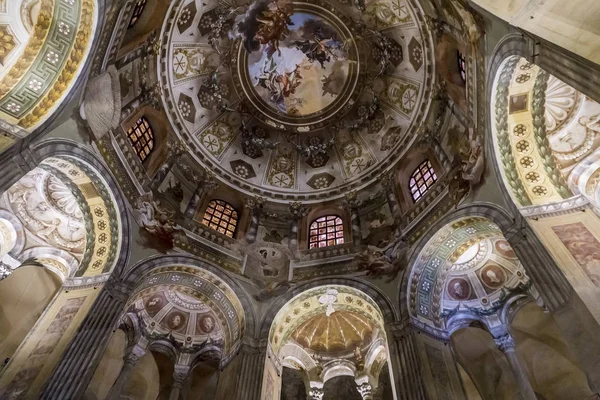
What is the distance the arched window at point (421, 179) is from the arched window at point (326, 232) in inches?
138

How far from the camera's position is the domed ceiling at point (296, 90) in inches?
675

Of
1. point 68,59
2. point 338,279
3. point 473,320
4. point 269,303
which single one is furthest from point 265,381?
point 68,59

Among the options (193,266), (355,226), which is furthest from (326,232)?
(193,266)

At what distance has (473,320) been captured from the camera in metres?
14.1

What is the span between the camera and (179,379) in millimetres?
14742

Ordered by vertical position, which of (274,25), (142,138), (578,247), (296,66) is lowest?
(578,247)

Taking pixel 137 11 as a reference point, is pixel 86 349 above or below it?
below

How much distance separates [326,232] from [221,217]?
4685 mm

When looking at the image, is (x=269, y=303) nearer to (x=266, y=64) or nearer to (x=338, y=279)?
(x=338, y=279)

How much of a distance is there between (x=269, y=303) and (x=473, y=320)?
292 inches

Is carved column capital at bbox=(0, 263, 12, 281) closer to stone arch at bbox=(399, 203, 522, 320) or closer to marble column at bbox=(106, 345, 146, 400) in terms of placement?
marble column at bbox=(106, 345, 146, 400)

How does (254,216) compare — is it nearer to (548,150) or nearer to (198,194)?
(198,194)

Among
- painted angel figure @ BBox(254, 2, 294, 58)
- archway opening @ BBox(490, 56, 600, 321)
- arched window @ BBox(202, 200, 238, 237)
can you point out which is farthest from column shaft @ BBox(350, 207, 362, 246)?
painted angel figure @ BBox(254, 2, 294, 58)

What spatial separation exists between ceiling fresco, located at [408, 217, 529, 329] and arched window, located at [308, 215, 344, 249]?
4363 mm
